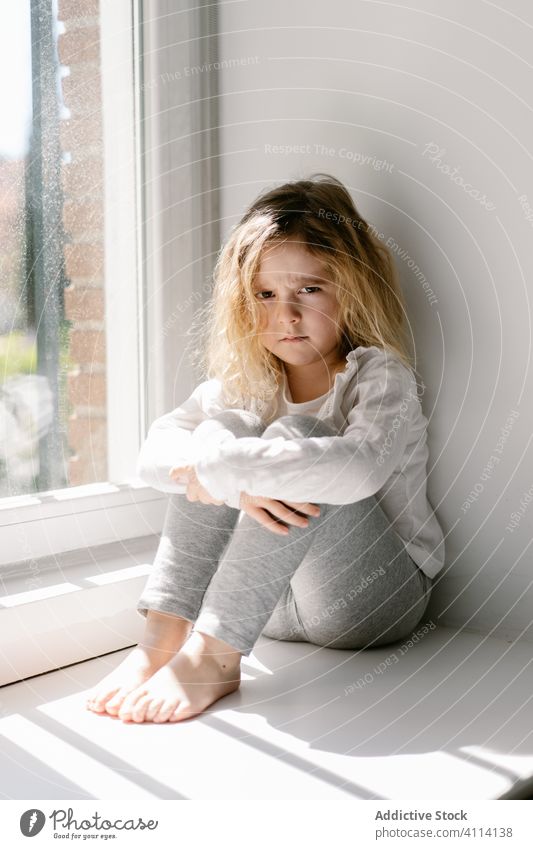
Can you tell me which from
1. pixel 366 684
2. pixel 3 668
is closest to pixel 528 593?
pixel 366 684

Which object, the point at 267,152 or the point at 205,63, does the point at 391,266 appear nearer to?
the point at 267,152

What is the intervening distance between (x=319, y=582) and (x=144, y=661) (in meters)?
0.17

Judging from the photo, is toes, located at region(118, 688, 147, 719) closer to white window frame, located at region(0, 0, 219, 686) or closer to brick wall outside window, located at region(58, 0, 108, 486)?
white window frame, located at region(0, 0, 219, 686)

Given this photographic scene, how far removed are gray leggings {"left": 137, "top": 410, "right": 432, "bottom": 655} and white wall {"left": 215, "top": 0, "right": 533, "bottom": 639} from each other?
0.09m

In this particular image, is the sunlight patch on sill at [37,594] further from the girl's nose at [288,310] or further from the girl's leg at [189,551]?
the girl's nose at [288,310]

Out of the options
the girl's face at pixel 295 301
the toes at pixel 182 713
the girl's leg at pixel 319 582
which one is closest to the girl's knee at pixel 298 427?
the girl's leg at pixel 319 582

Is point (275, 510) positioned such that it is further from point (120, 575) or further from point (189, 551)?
point (120, 575)

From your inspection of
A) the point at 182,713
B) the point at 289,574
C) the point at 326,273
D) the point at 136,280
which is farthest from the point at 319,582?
the point at 136,280

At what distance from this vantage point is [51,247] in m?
0.86

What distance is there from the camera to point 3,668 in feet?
2.50

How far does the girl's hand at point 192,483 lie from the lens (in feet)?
2.43

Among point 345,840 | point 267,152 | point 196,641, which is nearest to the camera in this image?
point 345,840

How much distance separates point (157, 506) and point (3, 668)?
27cm

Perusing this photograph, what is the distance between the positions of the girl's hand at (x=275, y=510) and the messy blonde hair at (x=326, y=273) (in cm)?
17
